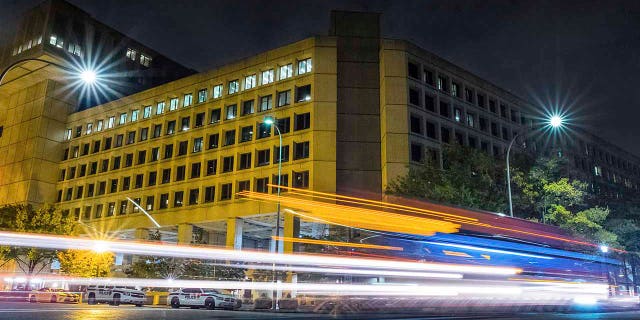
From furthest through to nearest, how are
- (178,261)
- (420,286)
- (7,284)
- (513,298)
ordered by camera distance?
(7,284) < (178,261) < (513,298) < (420,286)

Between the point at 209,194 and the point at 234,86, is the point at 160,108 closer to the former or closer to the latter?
the point at 234,86

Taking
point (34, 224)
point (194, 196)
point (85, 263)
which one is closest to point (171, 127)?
point (194, 196)

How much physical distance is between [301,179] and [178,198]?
1617 cm

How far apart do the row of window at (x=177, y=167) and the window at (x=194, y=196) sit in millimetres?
1641

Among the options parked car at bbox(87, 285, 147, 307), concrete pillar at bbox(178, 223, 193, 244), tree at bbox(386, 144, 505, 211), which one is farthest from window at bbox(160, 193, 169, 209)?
tree at bbox(386, 144, 505, 211)

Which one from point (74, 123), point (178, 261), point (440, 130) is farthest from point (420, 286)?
point (74, 123)

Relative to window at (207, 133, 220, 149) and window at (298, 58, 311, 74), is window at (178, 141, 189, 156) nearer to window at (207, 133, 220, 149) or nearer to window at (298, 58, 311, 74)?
window at (207, 133, 220, 149)

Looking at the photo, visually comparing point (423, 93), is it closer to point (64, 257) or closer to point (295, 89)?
point (295, 89)

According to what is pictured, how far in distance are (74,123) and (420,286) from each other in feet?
222

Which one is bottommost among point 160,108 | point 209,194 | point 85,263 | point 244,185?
point 85,263

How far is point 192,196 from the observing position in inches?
A: 2154

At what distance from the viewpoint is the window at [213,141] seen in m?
55.5

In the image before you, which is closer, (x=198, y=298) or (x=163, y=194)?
(x=198, y=298)

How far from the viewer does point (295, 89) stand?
169ft
